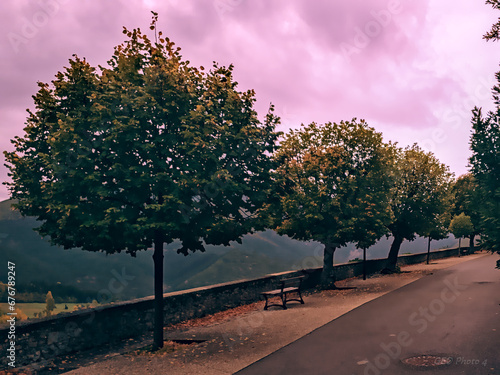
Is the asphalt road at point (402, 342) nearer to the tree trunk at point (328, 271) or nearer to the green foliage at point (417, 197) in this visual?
the tree trunk at point (328, 271)

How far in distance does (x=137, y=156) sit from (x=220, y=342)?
5.27 m

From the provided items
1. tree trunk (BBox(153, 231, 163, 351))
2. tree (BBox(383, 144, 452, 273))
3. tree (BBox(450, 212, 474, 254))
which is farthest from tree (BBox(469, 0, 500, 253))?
tree (BBox(450, 212, 474, 254))

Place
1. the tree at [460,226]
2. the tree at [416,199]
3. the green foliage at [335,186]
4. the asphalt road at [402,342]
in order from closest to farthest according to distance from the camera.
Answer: the asphalt road at [402,342]
the green foliage at [335,186]
the tree at [416,199]
the tree at [460,226]

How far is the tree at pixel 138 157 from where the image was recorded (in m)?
9.92

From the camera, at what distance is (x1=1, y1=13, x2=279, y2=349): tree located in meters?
9.92

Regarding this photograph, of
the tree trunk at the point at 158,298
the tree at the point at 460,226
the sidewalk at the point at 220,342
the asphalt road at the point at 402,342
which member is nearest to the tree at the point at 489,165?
the asphalt road at the point at 402,342

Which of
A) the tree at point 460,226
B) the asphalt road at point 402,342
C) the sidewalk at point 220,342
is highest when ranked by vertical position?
the tree at point 460,226

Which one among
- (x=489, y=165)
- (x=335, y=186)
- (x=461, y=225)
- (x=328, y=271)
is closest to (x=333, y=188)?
(x=335, y=186)

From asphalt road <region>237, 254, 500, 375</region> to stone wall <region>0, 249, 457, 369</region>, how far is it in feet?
15.0

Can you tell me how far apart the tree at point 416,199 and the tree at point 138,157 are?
20720mm

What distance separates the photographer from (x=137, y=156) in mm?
10711

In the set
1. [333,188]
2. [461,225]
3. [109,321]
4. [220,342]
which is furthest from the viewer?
[461,225]

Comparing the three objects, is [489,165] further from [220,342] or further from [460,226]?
[460,226]

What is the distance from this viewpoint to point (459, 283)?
20312 millimetres
